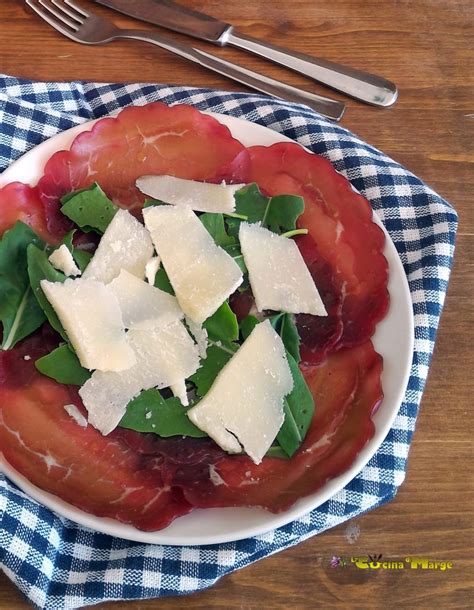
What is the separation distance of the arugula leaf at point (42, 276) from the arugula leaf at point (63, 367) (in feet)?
0.11

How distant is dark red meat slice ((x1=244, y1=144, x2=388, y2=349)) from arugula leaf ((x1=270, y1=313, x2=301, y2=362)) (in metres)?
0.03

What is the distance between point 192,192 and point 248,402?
16.7 inches

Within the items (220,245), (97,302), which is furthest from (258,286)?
(97,302)

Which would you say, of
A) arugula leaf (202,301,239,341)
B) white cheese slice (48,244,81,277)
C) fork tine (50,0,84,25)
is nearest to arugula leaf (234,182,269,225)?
arugula leaf (202,301,239,341)

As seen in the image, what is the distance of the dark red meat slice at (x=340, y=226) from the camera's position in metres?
1.25

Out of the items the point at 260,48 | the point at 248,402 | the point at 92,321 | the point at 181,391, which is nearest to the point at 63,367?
the point at 92,321

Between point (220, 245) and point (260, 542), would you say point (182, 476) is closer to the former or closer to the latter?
point (260, 542)

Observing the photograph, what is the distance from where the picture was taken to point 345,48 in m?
1.79

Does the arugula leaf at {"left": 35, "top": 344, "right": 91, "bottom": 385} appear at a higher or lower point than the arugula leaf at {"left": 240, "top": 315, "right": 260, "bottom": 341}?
higher

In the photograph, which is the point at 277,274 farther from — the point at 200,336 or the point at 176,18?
the point at 176,18

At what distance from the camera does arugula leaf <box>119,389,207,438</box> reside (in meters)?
1.09

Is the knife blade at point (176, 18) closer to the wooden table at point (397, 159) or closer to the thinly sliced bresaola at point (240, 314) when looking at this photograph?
the wooden table at point (397, 159)

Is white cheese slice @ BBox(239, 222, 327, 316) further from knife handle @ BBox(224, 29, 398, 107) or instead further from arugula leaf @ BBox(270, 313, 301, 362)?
knife handle @ BBox(224, 29, 398, 107)

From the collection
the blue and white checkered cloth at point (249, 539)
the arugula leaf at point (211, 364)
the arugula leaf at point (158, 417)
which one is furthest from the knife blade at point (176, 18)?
the arugula leaf at point (158, 417)
